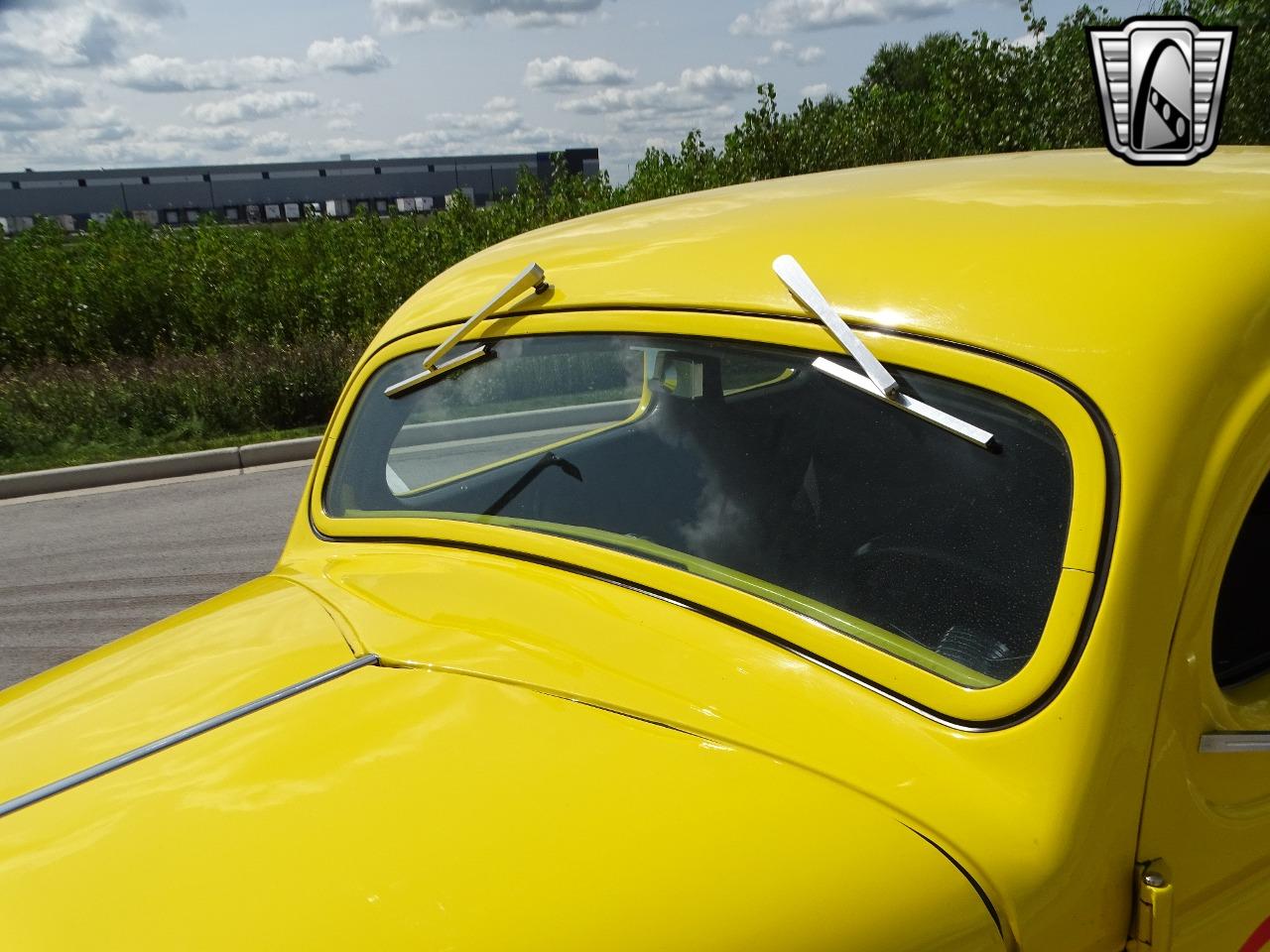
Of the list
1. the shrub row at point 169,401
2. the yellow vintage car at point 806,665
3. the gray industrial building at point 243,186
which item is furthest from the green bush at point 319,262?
the gray industrial building at point 243,186

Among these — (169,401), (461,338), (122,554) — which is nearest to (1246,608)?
(461,338)

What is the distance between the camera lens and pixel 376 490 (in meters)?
2.50

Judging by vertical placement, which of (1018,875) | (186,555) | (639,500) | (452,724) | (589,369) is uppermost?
(589,369)

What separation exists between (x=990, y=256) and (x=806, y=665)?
692 millimetres

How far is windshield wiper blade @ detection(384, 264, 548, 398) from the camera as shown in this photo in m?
2.26

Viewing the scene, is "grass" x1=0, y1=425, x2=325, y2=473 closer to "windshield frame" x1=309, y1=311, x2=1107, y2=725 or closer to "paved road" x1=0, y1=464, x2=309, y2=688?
"paved road" x1=0, y1=464, x2=309, y2=688

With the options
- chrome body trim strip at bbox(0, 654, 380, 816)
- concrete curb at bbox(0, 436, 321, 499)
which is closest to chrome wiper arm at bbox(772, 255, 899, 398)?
chrome body trim strip at bbox(0, 654, 380, 816)

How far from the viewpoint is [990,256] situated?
5.43 ft

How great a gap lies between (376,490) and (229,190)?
157ft

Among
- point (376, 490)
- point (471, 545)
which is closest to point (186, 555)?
point (376, 490)

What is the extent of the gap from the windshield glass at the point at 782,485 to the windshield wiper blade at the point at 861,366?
0.03 meters

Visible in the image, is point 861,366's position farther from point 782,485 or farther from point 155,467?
point 155,467

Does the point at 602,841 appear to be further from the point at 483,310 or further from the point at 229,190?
the point at 229,190

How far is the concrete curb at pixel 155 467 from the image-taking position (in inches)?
385
